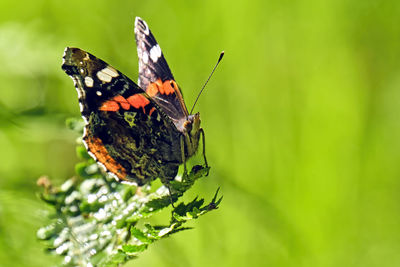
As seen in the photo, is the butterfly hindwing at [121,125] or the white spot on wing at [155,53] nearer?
the butterfly hindwing at [121,125]

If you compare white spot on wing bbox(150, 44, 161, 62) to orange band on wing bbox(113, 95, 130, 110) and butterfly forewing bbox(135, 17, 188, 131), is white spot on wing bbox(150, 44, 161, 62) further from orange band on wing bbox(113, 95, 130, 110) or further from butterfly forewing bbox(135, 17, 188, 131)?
orange band on wing bbox(113, 95, 130, 110)

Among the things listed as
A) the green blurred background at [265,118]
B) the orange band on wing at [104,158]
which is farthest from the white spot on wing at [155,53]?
the orange band on wing at [104,158]

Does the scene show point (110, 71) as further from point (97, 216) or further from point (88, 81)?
point (97, 216)

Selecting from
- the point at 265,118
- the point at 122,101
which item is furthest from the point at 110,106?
the point at 265,118

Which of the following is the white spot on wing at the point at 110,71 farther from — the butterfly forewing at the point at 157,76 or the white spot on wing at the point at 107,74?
the butterfly forewing at the point at 157,76

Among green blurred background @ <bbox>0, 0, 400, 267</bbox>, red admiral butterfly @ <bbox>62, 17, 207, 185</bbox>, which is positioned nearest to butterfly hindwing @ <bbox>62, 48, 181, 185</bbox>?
red admiral butterfly @ <bbox>62, 17, 207, 185</bbox>

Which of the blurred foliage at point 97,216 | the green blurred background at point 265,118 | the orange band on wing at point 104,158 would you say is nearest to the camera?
the blurred foliage at point 97,216
